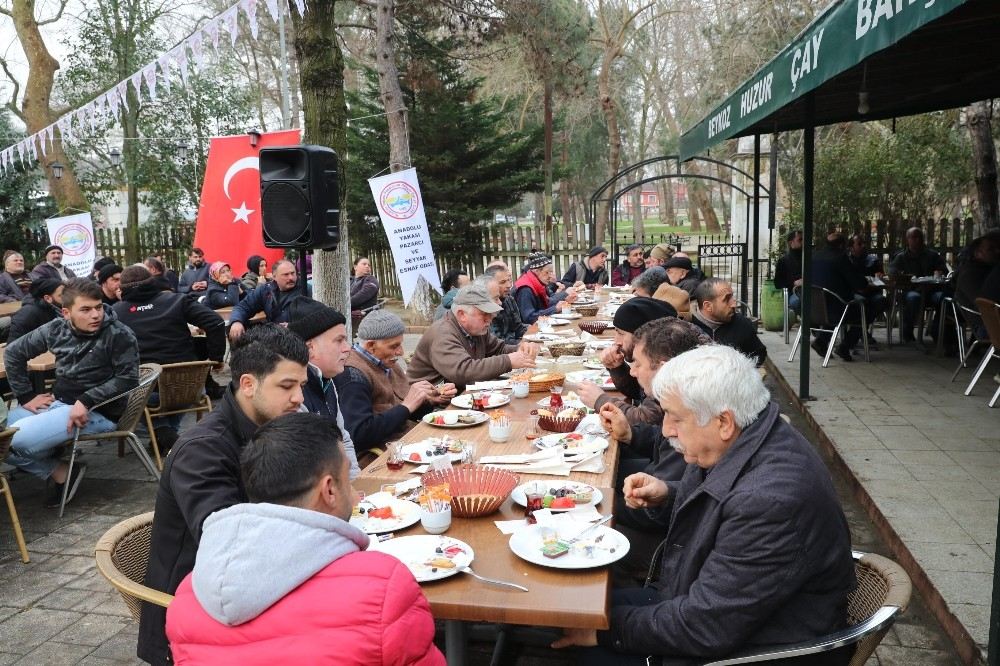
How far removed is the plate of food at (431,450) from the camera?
3219 mm

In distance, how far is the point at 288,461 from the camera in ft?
5.76

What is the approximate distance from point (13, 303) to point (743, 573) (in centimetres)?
1065

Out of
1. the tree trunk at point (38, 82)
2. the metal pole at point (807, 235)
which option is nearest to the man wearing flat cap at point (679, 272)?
the metal pole at point (807, 235)

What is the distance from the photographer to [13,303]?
9992mm

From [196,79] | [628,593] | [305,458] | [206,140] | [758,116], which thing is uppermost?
[196,79]

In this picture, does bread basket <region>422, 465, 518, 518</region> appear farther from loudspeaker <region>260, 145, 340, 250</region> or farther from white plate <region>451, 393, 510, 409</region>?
loudspeaker <region>260, 145, 340, 250</region>

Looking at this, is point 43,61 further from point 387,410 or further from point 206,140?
point 387,410

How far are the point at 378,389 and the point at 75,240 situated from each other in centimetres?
998

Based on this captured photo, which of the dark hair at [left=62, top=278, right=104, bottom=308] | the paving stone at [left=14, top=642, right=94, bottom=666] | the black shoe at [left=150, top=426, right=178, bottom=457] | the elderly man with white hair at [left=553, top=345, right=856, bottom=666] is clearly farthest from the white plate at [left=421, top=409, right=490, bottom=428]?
the black shoe at [left=150, top=426, right=178, bottom=457]

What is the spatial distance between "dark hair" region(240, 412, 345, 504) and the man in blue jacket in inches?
248

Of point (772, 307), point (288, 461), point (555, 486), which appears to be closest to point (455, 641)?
point (555, 486)

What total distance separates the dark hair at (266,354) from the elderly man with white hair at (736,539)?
127cm

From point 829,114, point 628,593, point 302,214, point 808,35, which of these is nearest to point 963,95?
point 829,114

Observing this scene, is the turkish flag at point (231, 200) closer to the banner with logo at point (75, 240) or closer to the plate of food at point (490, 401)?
the banner with logo at point (75, 240)
